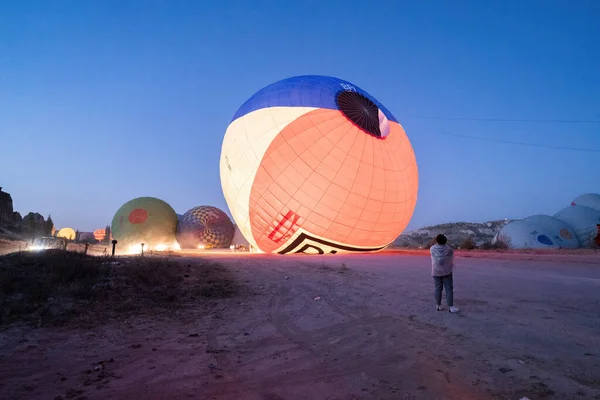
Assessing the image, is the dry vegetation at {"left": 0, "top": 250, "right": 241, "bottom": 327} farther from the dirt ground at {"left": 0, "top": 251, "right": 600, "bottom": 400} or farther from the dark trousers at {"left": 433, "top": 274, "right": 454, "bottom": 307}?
the dark trousers at {"left": 433, "top": 274, "right": 454, "bottom": 307}

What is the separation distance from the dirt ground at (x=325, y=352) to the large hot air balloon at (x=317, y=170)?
7949 mm

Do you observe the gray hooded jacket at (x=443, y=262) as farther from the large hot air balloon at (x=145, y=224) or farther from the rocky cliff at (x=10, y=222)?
the rocky cliff at (x=10, y=222)

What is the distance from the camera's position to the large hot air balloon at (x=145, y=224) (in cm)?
2397

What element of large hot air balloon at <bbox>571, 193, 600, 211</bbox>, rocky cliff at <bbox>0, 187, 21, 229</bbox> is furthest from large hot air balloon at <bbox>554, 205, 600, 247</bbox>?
rocky cliff at <bbox>0, 187, 21, 229</bbox>

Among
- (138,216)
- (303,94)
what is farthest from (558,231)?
(138,216)

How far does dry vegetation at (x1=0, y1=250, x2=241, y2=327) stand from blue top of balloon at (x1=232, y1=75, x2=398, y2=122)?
9.47m

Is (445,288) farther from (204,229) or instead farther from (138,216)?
(138,216)

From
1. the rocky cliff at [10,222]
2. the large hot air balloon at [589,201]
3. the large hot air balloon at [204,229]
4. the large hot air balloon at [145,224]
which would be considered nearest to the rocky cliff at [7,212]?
the rocky cliff at [10,222]

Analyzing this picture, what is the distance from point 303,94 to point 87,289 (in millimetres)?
11972

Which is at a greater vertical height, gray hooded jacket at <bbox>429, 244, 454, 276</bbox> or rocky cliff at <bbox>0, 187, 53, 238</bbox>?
rocky cliff at <bbox>0, 187, 53, 238</bbox>

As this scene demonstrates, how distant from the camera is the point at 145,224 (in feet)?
79.6

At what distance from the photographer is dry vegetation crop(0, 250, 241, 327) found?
15.6ft

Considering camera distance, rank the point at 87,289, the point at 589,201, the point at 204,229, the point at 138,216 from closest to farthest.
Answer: the point at 87,289, the point at 138,216, the point at 204,229, the point at 589,201

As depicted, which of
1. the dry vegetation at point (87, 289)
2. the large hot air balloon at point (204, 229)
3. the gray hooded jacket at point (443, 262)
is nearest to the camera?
the dry vegetation at point (87, 289)
